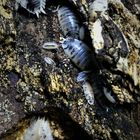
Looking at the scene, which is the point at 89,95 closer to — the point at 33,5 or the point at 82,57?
the point at 82,57

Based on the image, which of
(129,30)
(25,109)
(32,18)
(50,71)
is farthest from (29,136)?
(129,30)

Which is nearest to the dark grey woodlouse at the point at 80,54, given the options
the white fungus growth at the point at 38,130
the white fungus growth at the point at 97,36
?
the white fungus growth at the point at 97,36

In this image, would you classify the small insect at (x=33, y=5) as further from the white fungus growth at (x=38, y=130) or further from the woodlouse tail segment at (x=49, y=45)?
the white fungus growth at (x=38, y=130)

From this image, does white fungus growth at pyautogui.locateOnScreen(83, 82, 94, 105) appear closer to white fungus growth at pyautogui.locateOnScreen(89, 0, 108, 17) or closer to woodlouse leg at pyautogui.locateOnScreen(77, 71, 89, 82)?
woodlouse leg at pyautogui.locateOnScreen(77, 71, 89, 82)

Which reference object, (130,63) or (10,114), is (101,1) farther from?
(10,114)

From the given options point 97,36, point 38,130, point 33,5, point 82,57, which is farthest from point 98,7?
point 38,130

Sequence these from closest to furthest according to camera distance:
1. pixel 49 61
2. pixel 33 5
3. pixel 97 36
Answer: pixel 97 36, pixel 49 61, pixel 33 5
